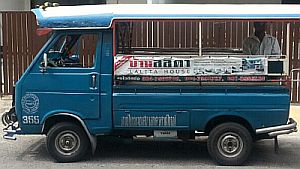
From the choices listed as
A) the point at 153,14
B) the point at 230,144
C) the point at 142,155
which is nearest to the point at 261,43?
the point at 230,144

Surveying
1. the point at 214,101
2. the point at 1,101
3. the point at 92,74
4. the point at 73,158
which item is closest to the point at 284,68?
the point at 214,101

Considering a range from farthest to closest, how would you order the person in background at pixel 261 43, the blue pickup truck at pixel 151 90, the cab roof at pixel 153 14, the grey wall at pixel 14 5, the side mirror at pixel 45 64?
the grey wall at pixel 14 5, the person in background at pixel 261 43, the side mirror at pixel 45 64, the blue pickup truck at pixel 151 90, the cab roof at pixel 153 14

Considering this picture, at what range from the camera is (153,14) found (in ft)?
22.2

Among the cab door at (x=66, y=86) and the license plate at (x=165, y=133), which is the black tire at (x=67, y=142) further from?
the license plate at (x=165, y=133)

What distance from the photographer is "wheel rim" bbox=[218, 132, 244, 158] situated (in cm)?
689

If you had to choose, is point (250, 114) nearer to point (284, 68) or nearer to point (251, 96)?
point (251, 96)

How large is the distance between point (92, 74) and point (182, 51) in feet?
5.95

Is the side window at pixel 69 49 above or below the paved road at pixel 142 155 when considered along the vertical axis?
above

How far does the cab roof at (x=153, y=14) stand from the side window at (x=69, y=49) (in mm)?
266

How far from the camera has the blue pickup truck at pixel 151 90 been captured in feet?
22.3

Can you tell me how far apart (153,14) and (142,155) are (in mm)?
2094

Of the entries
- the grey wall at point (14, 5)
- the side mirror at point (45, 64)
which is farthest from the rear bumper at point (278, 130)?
the grey wall at point (14, 5)

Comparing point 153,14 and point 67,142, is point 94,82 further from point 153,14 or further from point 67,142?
point 153,14

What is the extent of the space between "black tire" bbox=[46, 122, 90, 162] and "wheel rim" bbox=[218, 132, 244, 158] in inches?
71.2
